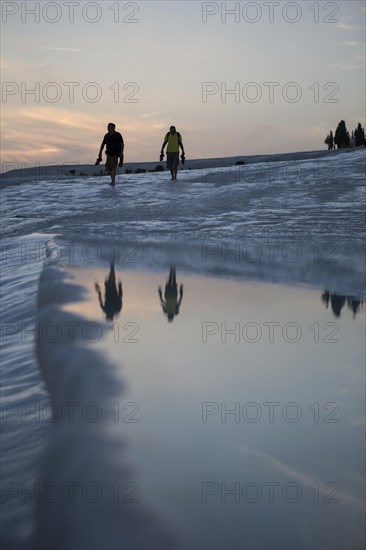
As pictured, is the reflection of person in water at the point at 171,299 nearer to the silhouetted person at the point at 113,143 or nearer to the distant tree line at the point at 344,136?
the silhouetted person at the point at 113,143

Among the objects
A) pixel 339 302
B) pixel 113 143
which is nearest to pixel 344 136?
pixel 113 143

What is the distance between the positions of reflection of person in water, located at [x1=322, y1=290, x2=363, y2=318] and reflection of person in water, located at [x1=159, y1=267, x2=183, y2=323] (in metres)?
1.11

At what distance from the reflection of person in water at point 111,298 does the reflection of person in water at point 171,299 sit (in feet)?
1.09

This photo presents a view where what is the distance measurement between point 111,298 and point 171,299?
466 mm

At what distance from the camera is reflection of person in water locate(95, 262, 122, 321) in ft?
15.0

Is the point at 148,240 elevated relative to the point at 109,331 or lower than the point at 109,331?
elevated

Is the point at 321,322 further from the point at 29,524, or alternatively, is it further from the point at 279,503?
Answer: the point at 29,524

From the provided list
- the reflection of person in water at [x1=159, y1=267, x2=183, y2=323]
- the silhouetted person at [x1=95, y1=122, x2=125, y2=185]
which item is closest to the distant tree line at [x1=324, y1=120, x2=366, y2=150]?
the silhouetted person at [x1=95, y1=122, x2=125, y2=185]

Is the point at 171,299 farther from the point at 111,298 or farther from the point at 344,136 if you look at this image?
the point at 344,136

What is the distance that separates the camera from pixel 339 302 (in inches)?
196

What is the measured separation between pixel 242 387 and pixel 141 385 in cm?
46

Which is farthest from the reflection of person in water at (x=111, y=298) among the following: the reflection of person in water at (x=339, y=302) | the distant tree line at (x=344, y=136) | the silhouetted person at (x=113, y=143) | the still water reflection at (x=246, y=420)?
the distant tree line at (x=344, y=136)

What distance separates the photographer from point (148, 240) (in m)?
9.37

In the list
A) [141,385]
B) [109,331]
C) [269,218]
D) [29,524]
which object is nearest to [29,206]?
[269,218]
